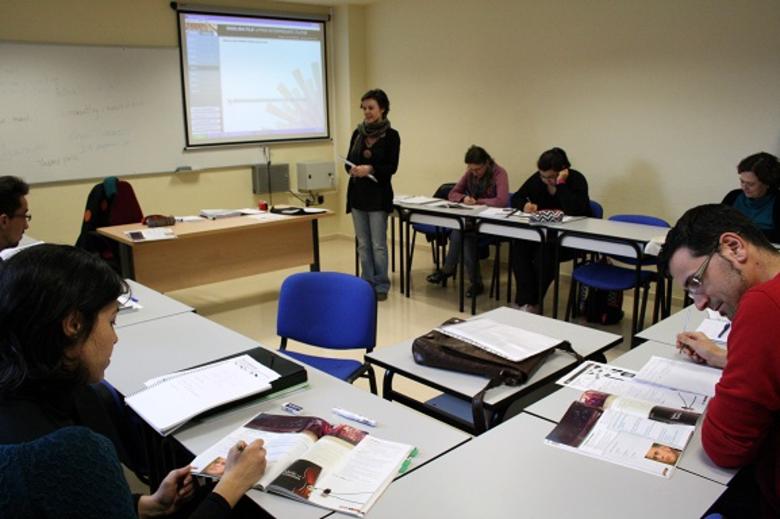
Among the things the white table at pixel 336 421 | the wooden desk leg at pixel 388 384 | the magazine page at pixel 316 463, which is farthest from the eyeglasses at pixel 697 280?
the wooden desk leg at pixel 388 384

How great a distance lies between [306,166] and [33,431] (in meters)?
6.16

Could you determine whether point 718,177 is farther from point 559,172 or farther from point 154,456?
point 154,456

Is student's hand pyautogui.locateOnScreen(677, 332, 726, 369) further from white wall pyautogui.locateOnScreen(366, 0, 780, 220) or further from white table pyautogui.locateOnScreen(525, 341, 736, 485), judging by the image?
white wall pyautogui.locateOnScreen(366, 0, 780, 220)

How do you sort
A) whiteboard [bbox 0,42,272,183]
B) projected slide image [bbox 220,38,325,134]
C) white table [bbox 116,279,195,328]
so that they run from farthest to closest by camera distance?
1. projected slide image [bbox 220,38,325,134]
2. whiteboard [bbox 0,42,272,183]
3. white table [bbox 116,279,195,328]

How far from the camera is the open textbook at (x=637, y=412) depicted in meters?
1.49

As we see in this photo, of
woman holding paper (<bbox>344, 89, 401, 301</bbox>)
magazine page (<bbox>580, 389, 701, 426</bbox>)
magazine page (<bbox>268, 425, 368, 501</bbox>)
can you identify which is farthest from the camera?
woman holding paper (<bbox>344, 89, 401, 301</bbox>)

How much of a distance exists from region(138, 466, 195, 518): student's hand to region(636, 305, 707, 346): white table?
1633mm

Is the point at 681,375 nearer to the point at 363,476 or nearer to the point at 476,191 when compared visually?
the point at 363,476

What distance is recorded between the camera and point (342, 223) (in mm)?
7758

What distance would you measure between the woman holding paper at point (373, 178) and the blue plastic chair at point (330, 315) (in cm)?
211

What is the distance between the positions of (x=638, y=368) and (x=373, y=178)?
315cm

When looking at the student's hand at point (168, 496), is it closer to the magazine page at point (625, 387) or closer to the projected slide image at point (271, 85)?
the magazine page at point (625, 387)

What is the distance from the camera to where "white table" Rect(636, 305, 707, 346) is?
2271mm

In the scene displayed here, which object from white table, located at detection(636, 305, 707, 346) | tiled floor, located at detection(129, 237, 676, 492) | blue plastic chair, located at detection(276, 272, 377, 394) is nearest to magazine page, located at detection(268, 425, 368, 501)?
blue plastic chair, located at detection(276, 272, 377, 394)
